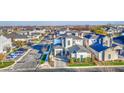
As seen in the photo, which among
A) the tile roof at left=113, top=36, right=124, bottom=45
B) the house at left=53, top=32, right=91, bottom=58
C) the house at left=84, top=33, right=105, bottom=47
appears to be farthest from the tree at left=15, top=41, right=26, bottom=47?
the tile roof at left=113, top=36, right=124, bottom=45

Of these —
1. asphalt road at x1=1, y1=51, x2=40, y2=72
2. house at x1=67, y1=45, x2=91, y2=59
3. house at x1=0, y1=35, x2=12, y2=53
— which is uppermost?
house at x1=0, y1=35, x2=12, y2=53

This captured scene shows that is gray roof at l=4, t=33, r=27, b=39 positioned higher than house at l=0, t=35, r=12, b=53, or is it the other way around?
gray roof at l=4, t=33, r=27, b=39

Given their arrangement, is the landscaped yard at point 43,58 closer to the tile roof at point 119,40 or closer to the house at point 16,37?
the house at point 16,37

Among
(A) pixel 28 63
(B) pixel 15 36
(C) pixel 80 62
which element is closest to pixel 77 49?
(C) pixel 80 62

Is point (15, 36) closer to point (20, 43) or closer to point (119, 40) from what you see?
point (20, 43)

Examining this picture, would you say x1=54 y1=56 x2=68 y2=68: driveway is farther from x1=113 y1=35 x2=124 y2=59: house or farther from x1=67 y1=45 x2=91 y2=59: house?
x1=113 y1=35 x2=124 y2=59: house

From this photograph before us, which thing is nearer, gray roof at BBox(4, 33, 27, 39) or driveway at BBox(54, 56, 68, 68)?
driveway at BBox(54, 56, 68, 68)

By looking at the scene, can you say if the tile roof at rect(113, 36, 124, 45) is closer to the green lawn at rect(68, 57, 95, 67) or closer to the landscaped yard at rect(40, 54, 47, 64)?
the green lawn at rect(68, 57, 95, 67)

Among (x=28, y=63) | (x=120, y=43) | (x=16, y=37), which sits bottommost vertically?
(x=28, y=63)
